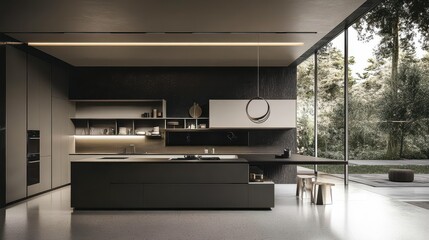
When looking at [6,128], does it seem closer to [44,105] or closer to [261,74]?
[44,105]

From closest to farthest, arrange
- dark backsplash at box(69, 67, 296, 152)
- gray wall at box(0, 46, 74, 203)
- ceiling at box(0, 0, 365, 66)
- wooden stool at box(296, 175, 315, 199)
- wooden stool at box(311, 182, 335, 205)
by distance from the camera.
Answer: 1. ceiling at box(0, 0, 365, 66)
2. wooden stool at box(311, 182, 335, 205)
3. gray wall at box(0, 46, 74, 203)
4. wooden stool at box(296, 175, 315, 199)
5. dark backsplash at box(69, 67, 296, 152)

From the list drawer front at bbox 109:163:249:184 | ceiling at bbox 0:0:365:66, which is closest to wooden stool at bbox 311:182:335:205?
drawer front at bbox 109:163:249:184

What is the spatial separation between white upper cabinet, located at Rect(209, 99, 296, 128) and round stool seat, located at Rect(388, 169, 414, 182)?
2187 millimetres

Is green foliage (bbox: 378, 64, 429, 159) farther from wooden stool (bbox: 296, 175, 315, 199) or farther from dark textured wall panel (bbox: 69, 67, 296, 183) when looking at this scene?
dark textured wall panel (bbox: 69, 67, 296, 183)

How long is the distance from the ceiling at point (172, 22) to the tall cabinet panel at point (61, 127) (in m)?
1.12

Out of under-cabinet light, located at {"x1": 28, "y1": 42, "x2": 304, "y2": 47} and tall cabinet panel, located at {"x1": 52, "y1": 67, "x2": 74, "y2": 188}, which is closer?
under-cabinet light, located at {"x1": 28, "y1": 42, "x2": 304, "y2": 47}

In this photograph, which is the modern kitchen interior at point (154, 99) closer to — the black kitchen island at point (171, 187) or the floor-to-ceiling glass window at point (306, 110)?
the black kitchen island at point (171, 187)

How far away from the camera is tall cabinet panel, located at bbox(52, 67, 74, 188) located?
8.73m

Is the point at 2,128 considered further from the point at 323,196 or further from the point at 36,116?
the point at 323,196

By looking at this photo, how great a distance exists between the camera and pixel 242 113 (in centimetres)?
916

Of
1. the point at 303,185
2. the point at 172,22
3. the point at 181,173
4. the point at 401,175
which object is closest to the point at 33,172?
the point at 181,173

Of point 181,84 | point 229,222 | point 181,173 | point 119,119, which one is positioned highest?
point 181,84

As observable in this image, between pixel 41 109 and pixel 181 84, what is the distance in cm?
317

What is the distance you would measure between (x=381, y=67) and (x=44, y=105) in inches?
251
